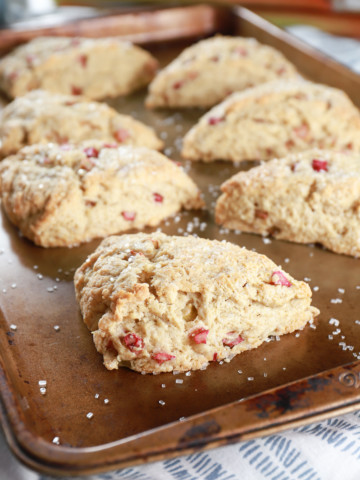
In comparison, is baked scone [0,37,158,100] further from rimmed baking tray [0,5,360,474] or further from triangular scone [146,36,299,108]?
rimmed baking tray [0,5,360,474]

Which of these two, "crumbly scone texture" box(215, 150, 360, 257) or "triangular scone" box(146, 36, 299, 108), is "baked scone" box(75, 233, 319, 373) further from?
"triangular scone" box(146, 36, 299, 108)

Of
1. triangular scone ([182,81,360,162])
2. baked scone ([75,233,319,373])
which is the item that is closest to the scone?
triangular scone ([182,81,360,162])

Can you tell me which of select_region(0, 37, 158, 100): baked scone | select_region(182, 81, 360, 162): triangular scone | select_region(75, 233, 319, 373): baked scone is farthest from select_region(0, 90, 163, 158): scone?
select_region(75, 233, 319, 373): baked scone

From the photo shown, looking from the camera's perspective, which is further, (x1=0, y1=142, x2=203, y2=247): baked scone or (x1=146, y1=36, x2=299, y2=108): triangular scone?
(x1=146, y1=36, x2=299, y2=108): triangular scone

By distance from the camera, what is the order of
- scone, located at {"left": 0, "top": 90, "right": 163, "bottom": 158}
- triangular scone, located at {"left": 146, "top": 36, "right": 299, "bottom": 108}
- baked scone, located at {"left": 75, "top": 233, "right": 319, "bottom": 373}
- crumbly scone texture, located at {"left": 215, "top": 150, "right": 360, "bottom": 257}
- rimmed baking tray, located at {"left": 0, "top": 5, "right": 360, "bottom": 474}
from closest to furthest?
rimmed baking tray, located at {"left": 0, "top": 5, "right": 360, "bottom": 474}
baked scone, located at {"left": 75, "top": 233, "right": 319, "bottom": 373}
crumbly scone texture, located at {"left": 215, "top": 150, "right": 360, "bottom": 257}
scone, located at {"left": 0, "top": 90, "right": 163, "bottom": 158}
triangular scone, located at {"left": 146, "top": 36, "right": 299, "bottom": 108}

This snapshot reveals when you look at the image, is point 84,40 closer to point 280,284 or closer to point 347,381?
point 280,284

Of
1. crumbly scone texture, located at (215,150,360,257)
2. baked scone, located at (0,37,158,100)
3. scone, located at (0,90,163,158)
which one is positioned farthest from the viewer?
baked scone, located at (0,37,158,100)

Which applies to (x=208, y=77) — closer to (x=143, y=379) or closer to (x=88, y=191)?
(x=88, y=191)
